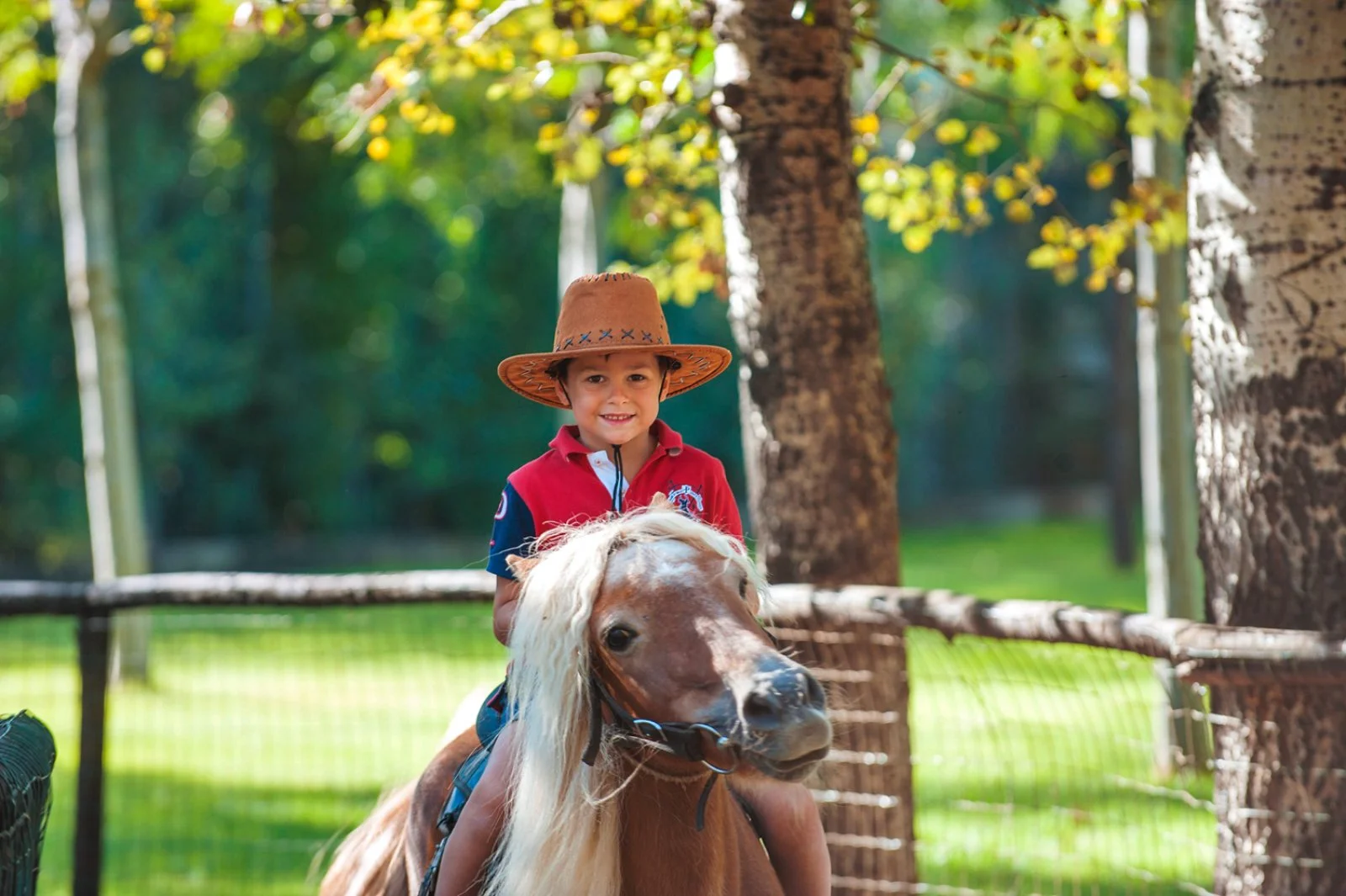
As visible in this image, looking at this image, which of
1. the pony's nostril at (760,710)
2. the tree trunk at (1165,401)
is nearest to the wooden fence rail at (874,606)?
the pony's nostril at (760,710)

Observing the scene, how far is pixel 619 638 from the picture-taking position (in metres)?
2.44

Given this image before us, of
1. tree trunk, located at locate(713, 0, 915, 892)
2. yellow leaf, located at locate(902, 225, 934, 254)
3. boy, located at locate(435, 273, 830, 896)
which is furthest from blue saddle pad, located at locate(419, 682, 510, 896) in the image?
yellow leaf, located at locate(902, 225, 934, 254)

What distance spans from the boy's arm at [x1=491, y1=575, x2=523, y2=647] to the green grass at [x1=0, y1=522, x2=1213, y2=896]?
1597 mm

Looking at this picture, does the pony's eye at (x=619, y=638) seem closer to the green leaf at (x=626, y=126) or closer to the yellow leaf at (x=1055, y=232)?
the green leaf at (x=626, y=126)

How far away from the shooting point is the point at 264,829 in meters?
7.11

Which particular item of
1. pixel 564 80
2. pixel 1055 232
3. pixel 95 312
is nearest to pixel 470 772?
pixel 1055 232

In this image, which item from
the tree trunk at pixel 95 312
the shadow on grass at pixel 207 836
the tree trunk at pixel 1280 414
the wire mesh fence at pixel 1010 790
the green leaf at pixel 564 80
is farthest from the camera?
the tree trunk at pixel 95 312

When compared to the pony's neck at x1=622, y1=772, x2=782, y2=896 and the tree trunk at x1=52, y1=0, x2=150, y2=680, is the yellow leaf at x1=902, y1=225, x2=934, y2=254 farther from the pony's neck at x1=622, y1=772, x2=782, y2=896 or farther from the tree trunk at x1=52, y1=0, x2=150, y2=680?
the tree trunk at x1=52, y1=0, x2=150, y2=680

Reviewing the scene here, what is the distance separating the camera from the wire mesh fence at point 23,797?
2893mm

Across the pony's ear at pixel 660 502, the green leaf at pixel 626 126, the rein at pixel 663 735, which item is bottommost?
the rein at pixel 663 735

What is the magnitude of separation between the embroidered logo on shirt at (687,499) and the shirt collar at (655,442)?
0.30 feet

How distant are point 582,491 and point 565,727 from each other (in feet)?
2.20

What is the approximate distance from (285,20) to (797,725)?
400 cm

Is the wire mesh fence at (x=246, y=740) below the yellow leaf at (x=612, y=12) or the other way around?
below
